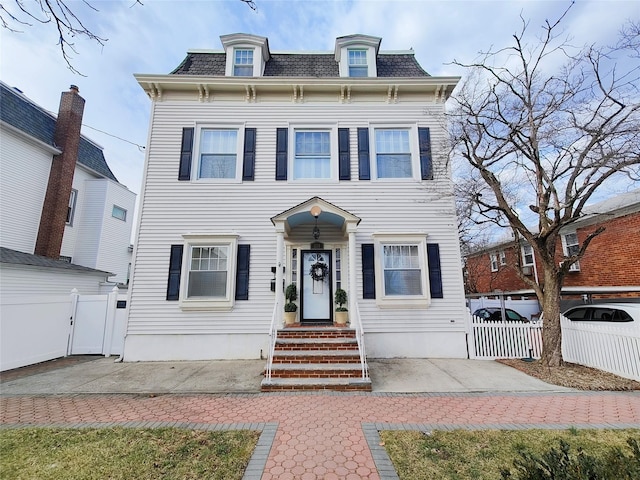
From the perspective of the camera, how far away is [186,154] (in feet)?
27.0

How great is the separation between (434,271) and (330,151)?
15.0 ft

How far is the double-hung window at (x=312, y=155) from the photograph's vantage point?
8.38 m

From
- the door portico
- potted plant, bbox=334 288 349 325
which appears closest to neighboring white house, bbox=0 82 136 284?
the door portico

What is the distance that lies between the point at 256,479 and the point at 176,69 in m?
10.6

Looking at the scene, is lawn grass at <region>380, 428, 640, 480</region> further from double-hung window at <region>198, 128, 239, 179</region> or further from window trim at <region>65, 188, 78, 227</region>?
window trim at <region>65, 188, 78, 227</region>

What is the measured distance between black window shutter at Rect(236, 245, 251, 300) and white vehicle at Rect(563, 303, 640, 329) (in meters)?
9.19

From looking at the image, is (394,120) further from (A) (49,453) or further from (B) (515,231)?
(A) (49,453)

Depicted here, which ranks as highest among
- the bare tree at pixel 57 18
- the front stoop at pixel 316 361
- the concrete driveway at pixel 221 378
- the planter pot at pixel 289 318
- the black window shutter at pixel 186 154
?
the black window shutter at pixel 186 154

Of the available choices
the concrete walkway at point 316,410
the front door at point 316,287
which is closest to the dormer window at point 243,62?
the front door at point 316,287

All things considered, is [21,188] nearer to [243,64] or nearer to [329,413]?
[243,64]

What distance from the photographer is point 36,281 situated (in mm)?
8953

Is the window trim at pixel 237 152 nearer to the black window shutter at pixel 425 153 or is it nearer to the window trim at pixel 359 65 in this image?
the window trim at pixel 359 65

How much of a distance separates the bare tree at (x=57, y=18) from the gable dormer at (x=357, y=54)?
6726mm

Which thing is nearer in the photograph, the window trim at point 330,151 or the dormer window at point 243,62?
the window trim at point 330,151
